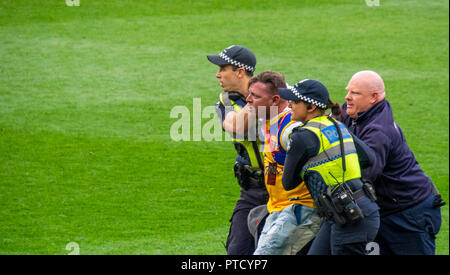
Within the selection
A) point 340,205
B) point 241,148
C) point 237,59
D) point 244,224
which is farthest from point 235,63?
point 340,205

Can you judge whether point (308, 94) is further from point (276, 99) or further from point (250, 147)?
point (250, 147)

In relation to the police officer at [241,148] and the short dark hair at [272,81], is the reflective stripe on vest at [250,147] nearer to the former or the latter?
the police officer at [241,148]

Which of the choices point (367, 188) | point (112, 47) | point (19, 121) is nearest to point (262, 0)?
point (112, 47)

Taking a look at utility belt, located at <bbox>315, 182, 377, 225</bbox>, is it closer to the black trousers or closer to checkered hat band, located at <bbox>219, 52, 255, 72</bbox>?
the black trousers

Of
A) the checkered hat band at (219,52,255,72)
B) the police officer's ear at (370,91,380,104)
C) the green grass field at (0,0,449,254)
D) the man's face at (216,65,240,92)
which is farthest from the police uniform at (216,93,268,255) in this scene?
the green grass field at (0,0,449,254)

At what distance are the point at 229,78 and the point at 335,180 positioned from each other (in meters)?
1.36

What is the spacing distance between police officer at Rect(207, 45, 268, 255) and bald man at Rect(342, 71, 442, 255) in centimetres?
72

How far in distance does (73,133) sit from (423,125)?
5.06 meters

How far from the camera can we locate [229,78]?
4.99m

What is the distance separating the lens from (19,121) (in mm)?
10086

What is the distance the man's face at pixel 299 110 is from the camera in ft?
13.4

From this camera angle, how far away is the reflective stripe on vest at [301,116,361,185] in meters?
3.93

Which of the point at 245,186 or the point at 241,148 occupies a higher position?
the point at 241,148

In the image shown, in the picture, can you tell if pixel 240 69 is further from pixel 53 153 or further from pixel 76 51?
pixel 76 51
